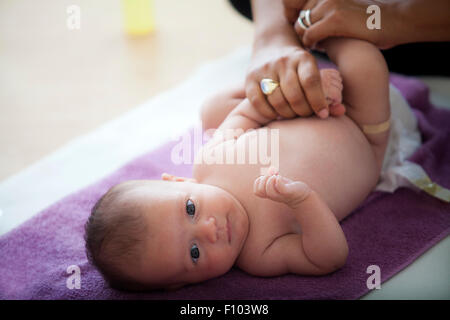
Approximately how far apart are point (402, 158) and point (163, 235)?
784mm

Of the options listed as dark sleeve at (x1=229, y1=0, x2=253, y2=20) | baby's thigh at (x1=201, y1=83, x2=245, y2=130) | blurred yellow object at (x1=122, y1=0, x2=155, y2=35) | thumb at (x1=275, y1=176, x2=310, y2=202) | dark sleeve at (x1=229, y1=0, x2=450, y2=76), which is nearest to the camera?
thumb at (x1=275, y1=176, x2=310, y2=202)

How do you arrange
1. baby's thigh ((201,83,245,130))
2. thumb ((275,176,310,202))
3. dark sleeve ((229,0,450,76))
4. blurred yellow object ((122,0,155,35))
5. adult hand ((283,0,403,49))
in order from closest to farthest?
thumb ((275,176,310,202)), adult hand ((283,0,403,49)), baby's thigh ((201,83,245,130)), dark sleeve ((229,0,450,76)), blurred yellow object ((122,0,155,35))

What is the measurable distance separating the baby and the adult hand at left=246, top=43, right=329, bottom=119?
0.04m

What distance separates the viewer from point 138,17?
264 centimetres

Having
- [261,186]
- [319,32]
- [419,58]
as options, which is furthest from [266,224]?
[419,58]

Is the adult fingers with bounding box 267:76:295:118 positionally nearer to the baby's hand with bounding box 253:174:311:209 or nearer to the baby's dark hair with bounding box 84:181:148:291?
the baby's hand with bounding box 253:174:311:209

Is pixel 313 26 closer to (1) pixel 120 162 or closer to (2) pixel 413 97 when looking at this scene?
(2) pixel 413 97

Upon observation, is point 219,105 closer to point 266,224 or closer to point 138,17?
point 266,224

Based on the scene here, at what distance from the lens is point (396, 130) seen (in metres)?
1.37

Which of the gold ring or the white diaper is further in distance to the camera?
the white diaper

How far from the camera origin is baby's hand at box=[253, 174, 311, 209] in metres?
0.92

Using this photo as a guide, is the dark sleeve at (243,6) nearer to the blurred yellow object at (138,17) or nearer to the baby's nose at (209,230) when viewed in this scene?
the blurred yellow object at (138,17)

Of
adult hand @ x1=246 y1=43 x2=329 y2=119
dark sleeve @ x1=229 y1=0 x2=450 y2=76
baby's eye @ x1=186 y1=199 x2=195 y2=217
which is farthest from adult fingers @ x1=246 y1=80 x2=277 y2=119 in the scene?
dark sleeve @ x1=229 y1=0 x2=450 y2=76

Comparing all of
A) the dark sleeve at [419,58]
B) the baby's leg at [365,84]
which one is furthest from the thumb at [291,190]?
the dark sleeve at [419,58]
